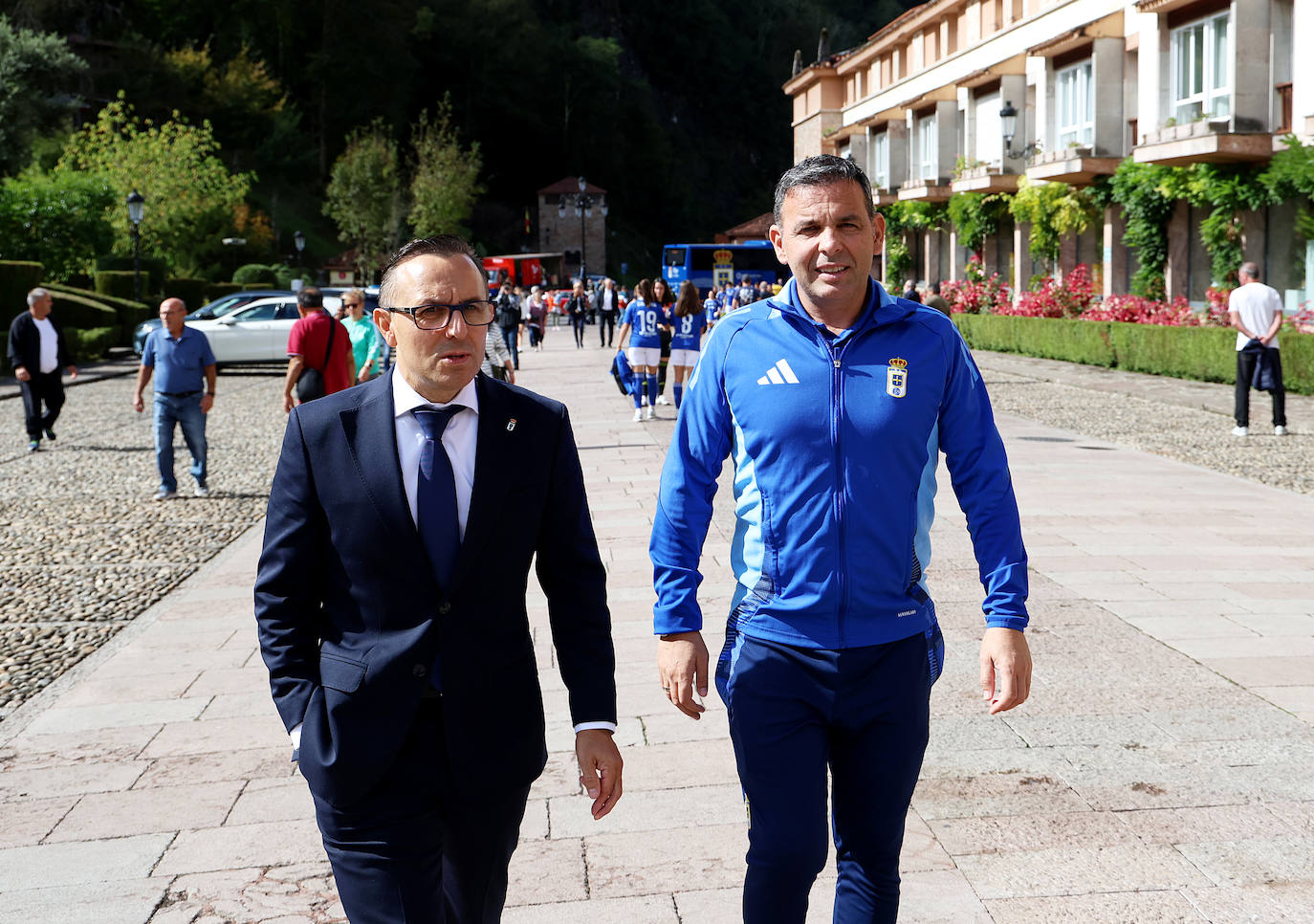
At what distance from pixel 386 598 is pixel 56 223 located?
4219cm

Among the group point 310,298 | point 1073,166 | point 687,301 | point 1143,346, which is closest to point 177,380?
point 310,298

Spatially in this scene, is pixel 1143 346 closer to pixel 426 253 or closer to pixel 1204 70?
pixel 1204 70

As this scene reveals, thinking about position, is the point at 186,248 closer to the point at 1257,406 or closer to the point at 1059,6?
the point at 1059,6

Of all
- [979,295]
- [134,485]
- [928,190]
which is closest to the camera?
[134,485]

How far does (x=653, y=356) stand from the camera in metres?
16.6

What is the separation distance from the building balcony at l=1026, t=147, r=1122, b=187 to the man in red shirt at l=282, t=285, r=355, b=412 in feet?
75.3

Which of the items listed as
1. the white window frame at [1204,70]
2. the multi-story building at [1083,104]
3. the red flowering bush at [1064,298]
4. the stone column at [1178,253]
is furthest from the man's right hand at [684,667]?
the red flowering bush at [1064,298]

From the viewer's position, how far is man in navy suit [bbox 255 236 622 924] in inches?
94.7

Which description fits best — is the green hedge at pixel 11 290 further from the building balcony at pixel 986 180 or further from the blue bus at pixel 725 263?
the blue bus at pixel 725 263

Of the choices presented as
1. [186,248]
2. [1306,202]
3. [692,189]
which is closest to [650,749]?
[1306,202]

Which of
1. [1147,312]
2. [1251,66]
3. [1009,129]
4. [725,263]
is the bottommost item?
[1147,312]

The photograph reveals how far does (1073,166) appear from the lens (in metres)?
30.5

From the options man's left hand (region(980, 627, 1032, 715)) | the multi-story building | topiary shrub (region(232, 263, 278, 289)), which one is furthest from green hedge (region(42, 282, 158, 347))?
man's left hand (region(980, 627, 1032, 715))

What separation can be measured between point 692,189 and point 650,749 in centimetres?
10759
